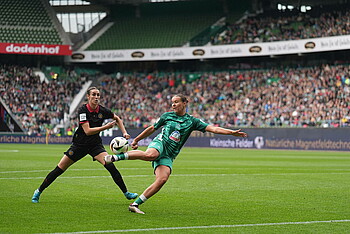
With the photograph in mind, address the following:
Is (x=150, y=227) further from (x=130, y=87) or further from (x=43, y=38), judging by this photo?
(x=43, y=38)

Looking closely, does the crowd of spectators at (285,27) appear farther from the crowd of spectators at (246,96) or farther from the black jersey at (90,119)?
the black jersey at (90,119)

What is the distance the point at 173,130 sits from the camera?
413 inches

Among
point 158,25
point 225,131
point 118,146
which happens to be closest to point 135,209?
point 118,146

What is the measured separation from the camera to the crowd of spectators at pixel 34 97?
56.9m

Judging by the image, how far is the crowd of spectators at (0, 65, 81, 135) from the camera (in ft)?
187

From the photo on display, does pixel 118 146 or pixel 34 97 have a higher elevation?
pixel 118 146

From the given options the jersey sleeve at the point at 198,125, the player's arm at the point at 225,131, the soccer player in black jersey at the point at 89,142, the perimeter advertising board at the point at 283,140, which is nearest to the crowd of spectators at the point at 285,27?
the perimeter advertising board at the point at 283,140

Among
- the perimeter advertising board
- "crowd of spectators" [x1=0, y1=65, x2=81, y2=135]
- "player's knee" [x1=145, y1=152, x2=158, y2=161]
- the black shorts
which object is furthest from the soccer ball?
"crowd of spectators" [x1=0, y1=65, x2=81, y2=135]

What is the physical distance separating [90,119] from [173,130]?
196 cm

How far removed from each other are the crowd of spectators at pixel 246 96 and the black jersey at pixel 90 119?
3348cm

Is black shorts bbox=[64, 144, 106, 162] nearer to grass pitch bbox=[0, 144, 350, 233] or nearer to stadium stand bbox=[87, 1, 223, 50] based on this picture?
grass pitch bbox=[0, 144, 350, 233]

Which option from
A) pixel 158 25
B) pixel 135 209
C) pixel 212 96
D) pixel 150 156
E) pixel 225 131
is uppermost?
pixel 225 131

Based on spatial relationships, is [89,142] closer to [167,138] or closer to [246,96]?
[167,138]

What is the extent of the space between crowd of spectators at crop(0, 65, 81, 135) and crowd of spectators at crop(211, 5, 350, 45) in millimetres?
15426
